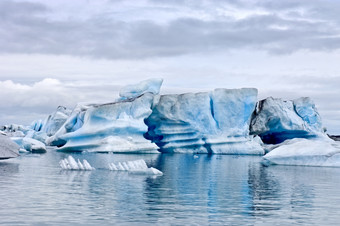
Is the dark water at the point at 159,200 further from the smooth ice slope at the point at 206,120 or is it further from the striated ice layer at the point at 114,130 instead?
the smooth ice slope at the point at 206,120

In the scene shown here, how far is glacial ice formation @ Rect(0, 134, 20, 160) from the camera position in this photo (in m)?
17.9

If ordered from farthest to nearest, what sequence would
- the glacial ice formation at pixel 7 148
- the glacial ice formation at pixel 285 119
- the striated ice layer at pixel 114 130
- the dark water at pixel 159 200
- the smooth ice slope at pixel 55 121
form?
the smooth ice slope at pixel 55 121 < the glacial ice formation at pixel 285 119 < the striated ice layer at pixel 114 130 < the glacial ice formation at pixel 7 148 < the dark water at pixel 159 200

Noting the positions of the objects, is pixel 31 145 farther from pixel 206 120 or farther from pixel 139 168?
pixel 139 168

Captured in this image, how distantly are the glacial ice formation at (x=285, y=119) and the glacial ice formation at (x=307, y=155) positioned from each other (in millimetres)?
12617

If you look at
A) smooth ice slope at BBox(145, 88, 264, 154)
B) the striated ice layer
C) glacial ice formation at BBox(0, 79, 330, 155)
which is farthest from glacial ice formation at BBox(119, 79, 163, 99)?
the striated ice layer

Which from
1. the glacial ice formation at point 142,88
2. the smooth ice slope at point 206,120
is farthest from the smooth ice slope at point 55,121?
the smooth ice slope at point 206,120

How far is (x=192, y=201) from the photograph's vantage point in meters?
10.1

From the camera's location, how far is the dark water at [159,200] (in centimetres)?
799

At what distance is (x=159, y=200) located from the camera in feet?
→ 33.0

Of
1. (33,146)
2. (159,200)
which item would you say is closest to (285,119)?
(33,146)

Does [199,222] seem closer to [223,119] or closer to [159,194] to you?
[159,194]

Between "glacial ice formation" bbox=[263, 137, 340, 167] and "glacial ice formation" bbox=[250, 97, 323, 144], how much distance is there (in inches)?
497

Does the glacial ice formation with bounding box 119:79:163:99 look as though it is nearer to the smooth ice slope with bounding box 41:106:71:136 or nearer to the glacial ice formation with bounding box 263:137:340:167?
the smooth ice slope with bounding box 41:106:71:136

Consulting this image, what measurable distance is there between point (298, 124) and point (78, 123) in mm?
14478
